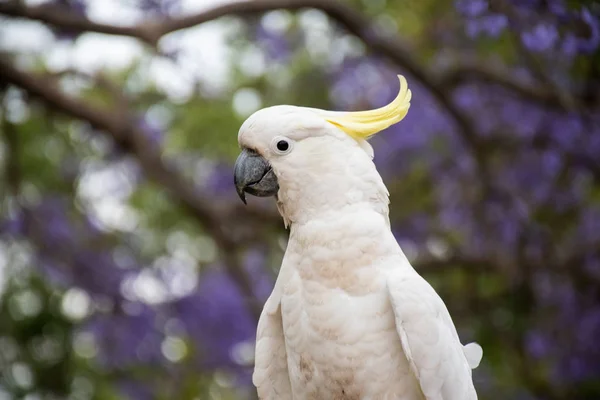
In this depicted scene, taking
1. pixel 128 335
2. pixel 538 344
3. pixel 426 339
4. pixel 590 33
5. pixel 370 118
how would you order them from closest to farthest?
1. pixel 426 339
2. pixel 370 118
3. pixel 590 33
4. pixel 538 344
5. pixel 128 335

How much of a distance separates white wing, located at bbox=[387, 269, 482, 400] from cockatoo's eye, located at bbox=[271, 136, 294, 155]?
344 mm

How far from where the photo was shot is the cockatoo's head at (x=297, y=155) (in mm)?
1798

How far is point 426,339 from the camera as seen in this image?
172cm

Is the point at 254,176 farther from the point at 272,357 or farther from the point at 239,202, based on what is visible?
the point at 239,202

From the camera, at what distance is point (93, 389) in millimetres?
5055

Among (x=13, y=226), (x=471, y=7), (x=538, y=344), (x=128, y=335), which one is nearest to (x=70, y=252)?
(x=13, y=226)

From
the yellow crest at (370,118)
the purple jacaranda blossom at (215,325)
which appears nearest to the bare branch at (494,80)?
the purple jacaranda blossom at (215,325)

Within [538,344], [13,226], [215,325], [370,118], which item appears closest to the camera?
[370,118]

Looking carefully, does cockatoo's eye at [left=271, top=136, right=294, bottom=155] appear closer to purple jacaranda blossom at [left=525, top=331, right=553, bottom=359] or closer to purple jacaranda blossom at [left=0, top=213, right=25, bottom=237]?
purple jacaranda blossom at [left=525, top=331, right=553, bottom=359]

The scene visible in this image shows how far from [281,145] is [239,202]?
8.43ft

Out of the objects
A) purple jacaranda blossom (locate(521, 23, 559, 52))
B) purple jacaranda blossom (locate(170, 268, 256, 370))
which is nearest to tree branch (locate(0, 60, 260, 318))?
purple jacaranda blossom (locate(170, 268, 256, 370))

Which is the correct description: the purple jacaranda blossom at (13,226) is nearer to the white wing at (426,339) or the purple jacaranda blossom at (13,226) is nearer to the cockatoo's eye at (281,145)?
the cockatoo's eye at (281,145)

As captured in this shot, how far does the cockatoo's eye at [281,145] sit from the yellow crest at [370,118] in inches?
4.1

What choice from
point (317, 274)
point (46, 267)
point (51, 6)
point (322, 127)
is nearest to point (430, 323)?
point (317, 274)
